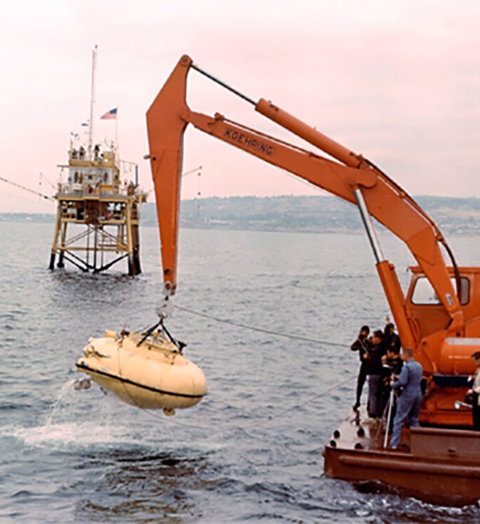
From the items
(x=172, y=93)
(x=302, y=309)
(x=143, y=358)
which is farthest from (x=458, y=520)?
(x=302, y=309)

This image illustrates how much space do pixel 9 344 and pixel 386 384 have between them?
19.5m

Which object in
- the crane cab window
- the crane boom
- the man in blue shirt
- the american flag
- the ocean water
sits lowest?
the ocean water

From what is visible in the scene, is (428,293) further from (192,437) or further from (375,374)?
(192,437)

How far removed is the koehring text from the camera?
15852 millimetres

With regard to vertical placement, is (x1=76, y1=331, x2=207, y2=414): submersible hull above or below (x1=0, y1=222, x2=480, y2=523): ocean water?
above

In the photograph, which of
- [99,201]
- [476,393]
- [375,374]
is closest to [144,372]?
[375,374]

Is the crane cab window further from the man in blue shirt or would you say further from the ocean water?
the ocean water

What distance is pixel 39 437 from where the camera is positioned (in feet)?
58.5

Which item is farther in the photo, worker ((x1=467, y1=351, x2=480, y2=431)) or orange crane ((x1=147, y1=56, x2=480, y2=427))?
orange crane ((x1=147, y1=56, x2=480, y2=427))

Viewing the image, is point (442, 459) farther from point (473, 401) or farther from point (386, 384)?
point (386, 384)

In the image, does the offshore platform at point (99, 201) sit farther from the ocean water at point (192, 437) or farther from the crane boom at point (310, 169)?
the crane boom at point (310, 169)

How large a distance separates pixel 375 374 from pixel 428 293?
1.72 m

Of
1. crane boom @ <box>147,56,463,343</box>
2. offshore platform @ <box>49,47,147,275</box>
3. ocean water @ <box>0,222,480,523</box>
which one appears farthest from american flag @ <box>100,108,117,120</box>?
crane boom @ <box>147,56,463,343</box>

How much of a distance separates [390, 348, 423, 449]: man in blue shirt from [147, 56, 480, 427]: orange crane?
1088mm
